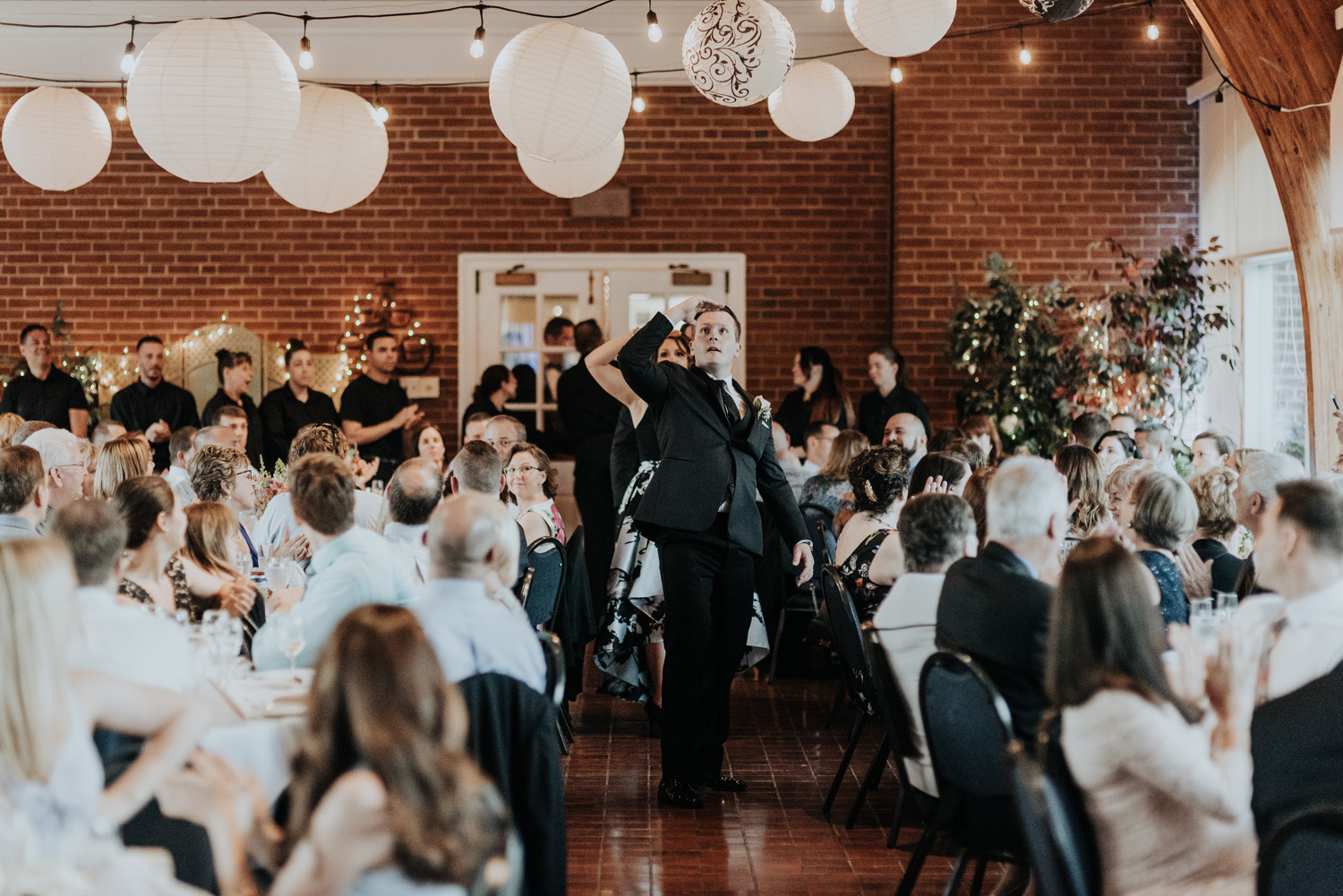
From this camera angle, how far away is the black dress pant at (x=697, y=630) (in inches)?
176

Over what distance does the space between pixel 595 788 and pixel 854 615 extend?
4.67 feet

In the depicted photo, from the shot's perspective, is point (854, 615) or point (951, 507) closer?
point (951, 507)

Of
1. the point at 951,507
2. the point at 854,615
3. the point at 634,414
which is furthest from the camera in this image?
the point at 634,414

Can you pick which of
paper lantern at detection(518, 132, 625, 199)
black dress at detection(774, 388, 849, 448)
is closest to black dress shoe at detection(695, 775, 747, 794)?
paper lantern at detection(518, 132, 625, 199)

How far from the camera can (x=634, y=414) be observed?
5469 millimetres

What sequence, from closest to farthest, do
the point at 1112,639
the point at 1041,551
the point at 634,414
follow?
the point at 1112,639 → the point at 1041,551 → the point at 634,414

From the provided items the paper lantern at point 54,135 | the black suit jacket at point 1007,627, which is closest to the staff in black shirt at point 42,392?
the paper lantern at point 54,135

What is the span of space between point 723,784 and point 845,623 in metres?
1.07

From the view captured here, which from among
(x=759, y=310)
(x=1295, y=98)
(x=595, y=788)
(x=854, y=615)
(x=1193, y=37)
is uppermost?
Answer: (x=1193, y=37)

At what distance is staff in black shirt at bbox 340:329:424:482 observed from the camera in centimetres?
860

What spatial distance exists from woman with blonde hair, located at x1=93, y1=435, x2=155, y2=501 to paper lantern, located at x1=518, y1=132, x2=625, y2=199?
110 inches

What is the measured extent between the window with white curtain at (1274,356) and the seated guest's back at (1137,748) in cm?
632

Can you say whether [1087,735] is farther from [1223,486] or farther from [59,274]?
[59,274]

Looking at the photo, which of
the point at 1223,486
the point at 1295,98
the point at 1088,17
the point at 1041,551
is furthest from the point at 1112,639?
the point at 1088,17
